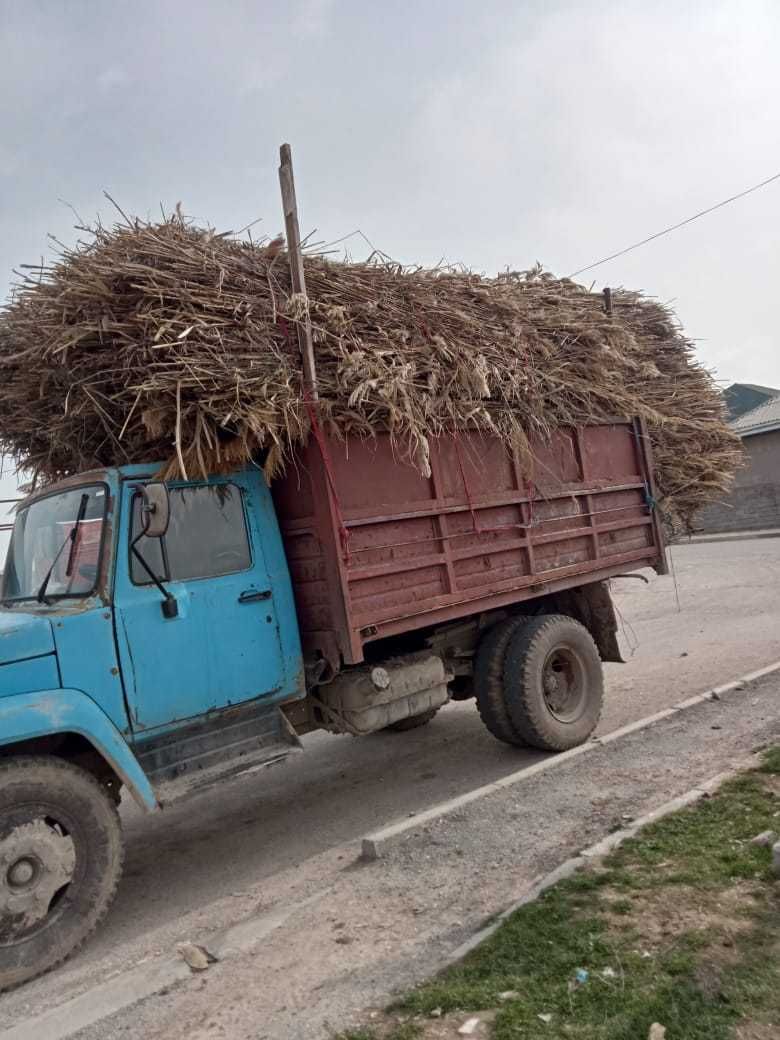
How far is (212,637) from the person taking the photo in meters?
4.30

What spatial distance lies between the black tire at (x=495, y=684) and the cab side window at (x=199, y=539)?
2075 millimetres

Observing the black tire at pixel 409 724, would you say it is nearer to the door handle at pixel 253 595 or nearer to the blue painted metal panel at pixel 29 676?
the door handle at pixel 253 595

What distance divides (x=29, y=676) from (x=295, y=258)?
2.76 metres

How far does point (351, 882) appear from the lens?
3984 millimetres

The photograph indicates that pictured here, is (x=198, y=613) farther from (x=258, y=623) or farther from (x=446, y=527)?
(x=446, y=527)

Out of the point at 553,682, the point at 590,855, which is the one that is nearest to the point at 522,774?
the point at 553,682

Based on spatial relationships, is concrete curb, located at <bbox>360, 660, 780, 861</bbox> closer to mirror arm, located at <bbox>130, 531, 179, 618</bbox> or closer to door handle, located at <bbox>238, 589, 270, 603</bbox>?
door handle, located at <bbox>238, 589, 270, 603</bbox>

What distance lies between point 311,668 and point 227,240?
2.66 meters

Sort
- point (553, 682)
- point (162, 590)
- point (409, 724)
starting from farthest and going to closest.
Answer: point (409, 724), point (553, 682), point (162, 590)

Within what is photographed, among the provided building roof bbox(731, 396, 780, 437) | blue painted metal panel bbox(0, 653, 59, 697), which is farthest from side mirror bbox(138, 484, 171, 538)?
building roof bbox(731, 396, 780, 437)

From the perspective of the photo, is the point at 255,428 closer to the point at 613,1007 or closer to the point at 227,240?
the point at 227,240

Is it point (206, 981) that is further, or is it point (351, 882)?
point (351, 882)

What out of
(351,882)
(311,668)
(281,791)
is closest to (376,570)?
(311,668)

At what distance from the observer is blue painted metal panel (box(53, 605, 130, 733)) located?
3740 mm
